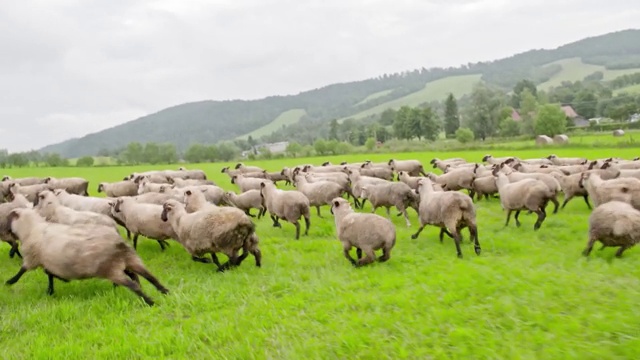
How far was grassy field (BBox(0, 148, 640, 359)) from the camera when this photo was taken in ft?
17.4

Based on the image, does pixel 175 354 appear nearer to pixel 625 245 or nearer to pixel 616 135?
pixel 625 245

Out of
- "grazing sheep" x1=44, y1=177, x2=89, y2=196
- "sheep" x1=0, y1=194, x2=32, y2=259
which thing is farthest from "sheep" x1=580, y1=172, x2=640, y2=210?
"grazing sheep" x1=44, y1=177, x2=89, y2=196

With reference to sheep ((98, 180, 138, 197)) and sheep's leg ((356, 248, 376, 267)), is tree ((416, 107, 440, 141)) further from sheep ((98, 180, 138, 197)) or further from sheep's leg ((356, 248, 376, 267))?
sheep's leg ((356, 248, 376, 267))

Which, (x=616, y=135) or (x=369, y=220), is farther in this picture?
(x=616, y=135)

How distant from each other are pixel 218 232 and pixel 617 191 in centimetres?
1179

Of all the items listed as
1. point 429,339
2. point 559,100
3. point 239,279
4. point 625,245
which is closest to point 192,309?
point 239,279

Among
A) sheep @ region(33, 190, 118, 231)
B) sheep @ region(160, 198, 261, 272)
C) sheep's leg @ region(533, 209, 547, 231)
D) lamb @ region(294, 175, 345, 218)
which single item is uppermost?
sheep @ region(33, 190, 118, 231)

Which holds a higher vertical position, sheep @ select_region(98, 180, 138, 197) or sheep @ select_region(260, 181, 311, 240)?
sheep @ select_region(98, 180, 138, 197)

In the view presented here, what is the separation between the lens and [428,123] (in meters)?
85.6

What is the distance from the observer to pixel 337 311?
6734 mm

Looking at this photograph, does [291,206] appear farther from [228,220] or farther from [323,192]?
[228,220]

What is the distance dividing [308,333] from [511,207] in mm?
9458

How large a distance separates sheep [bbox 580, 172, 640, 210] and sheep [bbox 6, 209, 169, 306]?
12.9 meters

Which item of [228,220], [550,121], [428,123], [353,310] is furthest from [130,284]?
[428,123]
